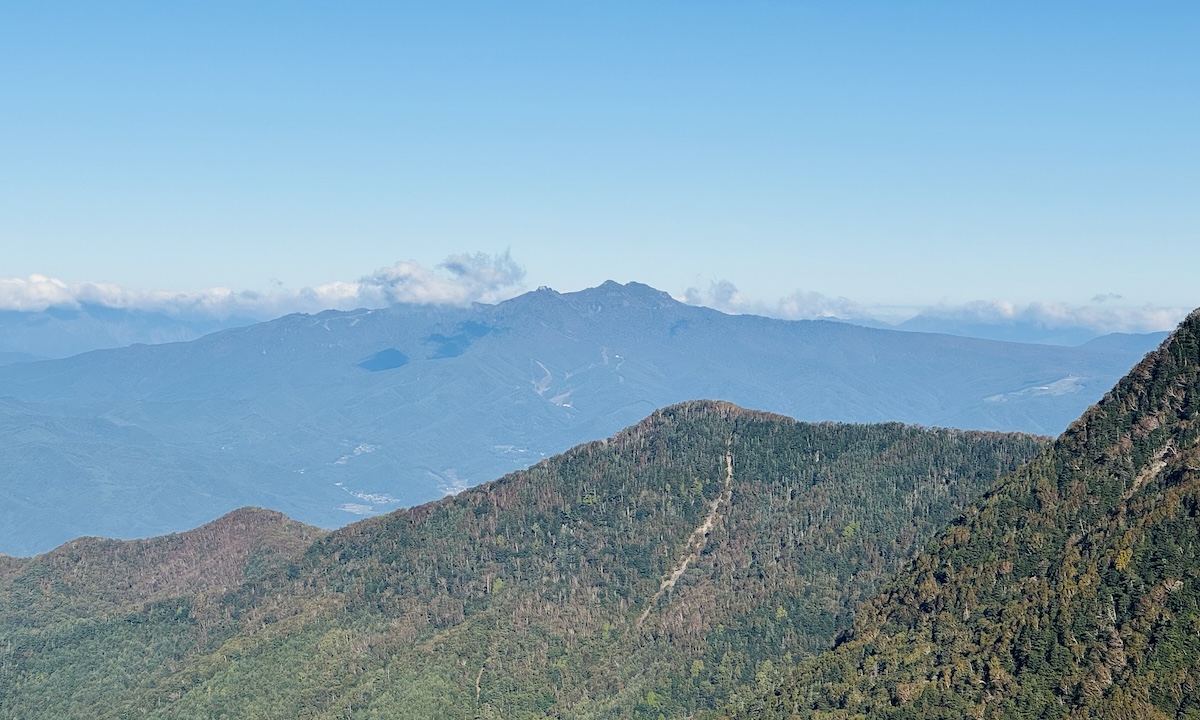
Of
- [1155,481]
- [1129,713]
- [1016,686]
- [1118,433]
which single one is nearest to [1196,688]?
[1129,713]

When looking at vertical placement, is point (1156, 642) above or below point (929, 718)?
above

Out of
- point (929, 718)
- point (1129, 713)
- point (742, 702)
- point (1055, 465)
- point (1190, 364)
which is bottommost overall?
point (742, 702)

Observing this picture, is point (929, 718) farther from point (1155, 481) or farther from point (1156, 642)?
point (1155, 481)

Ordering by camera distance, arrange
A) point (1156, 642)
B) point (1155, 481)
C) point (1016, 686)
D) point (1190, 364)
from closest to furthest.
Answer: point (1156, 642) < point (1016, 686) < point (1155, 481) < point (1190, 364)

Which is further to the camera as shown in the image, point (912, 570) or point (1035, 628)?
point (912, 570)

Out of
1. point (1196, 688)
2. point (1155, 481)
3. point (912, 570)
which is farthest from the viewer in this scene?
point (912, 570)

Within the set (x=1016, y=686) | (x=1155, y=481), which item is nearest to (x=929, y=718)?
(x=1016, y=686)

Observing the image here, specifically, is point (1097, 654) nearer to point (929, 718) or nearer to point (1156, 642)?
point (1156, 642)
